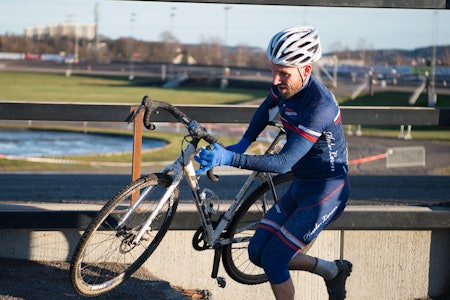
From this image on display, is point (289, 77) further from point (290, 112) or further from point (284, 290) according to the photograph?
point (284, 290)

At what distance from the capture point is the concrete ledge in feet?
23.2

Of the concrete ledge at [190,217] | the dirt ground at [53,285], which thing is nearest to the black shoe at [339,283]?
the concrete ledge at [190,217]

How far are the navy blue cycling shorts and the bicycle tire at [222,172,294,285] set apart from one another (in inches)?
33.9

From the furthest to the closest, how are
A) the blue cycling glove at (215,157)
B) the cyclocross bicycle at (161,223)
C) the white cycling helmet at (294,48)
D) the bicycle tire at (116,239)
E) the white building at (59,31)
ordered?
the white building at (59,31) < the cyclocross bicycle at (161,223) < the bicycle tire at (116,239) < the white cycling helmet at (294,48) < the blue cycling glove at (215,157)

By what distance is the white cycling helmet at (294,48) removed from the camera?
5.62 metres

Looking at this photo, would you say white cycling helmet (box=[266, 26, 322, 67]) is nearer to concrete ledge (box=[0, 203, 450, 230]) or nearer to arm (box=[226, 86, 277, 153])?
arm (box=[226, 86, 277, 153])

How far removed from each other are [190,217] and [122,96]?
7825 cm

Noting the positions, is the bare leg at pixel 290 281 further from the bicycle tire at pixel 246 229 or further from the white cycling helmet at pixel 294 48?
the white cycling helmet at pixel 294 48

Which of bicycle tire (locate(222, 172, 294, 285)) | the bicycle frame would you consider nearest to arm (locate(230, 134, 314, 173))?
the bicycle frame

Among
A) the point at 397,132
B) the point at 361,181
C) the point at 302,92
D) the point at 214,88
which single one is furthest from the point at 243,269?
the point at 214,88

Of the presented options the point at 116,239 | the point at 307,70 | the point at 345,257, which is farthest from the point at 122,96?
the point at 307,70

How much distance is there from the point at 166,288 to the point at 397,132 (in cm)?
3954

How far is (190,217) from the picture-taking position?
723 centimetres

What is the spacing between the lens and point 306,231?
5.84m
